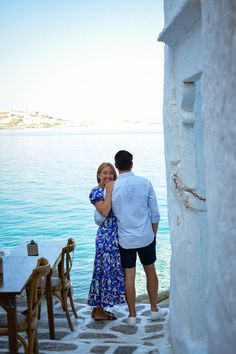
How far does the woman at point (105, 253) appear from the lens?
5.48 metres

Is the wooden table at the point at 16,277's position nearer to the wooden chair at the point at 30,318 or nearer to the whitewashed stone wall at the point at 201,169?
the wooden chair at the point at 30,318

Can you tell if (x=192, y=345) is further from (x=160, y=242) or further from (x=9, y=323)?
(x=160, y=242)

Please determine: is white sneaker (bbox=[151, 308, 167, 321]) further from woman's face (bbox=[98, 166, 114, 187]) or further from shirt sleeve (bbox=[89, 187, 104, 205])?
woman's face (bbox=[98, 166, 114, 187])

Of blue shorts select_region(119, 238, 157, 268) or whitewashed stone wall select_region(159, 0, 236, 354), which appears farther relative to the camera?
blue shorts select_region(119, 238, 157, 268)

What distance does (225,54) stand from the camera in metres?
2.05

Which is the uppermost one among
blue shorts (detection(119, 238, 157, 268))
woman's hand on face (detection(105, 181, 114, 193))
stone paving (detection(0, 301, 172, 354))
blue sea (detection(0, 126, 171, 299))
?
woman's hand on face (detection(105, 181, 114, 193))

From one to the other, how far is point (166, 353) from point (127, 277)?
108cm

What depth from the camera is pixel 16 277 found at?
4.50 m

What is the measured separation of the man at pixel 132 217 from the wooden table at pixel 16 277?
2.21 feet

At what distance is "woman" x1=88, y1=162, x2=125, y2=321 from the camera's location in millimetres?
5484

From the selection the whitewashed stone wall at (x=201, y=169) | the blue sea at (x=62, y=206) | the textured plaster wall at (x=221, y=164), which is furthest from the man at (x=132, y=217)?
the blue sea at (x=62, y=206)

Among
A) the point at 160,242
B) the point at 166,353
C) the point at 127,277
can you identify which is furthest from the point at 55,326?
the point at 160,242

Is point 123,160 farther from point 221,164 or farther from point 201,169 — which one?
point 221,164

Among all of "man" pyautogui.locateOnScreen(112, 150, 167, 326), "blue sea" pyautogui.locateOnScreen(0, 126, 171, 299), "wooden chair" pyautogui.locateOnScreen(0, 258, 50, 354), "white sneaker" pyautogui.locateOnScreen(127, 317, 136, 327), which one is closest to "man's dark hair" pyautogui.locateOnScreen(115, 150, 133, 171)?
"man" pyautogui.locateOnScreen(112, 150, 167, 326)
